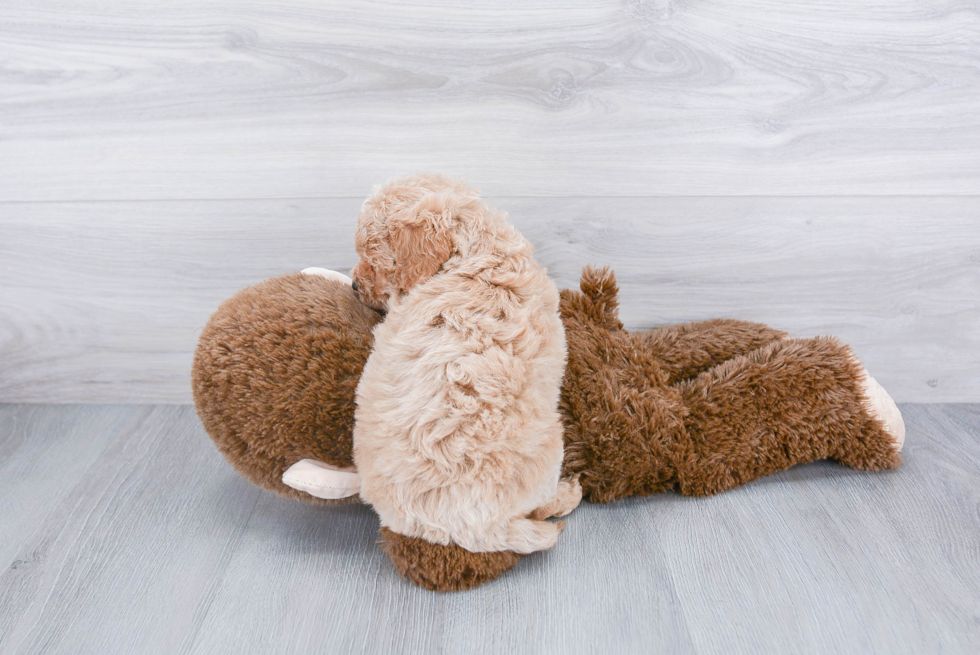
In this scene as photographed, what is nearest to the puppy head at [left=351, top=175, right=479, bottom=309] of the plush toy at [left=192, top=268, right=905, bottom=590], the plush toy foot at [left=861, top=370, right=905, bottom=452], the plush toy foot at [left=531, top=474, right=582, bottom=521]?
the plush toy at [left=192, top=268, right=905, bottom=590]

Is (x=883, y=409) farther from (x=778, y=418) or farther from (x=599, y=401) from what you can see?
(x=599, y=401)

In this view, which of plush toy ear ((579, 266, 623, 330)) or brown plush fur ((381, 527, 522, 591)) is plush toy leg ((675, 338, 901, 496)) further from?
brown plush fur ((381, 527, 522, 591))

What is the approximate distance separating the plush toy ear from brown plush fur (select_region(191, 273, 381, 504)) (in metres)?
0.32

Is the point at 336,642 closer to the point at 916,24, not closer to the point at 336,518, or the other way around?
the point at 336,518

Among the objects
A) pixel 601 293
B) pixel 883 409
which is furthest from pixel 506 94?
pixel 883 409

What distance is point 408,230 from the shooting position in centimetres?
74

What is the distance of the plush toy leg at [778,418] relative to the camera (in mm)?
927

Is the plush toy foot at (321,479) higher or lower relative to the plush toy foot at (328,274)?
lower

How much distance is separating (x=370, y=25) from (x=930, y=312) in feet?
3.40

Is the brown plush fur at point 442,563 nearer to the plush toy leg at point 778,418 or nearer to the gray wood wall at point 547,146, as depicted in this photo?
the plush toy leg at point 778,418

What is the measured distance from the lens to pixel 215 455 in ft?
3.55

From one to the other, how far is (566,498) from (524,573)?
12 cm

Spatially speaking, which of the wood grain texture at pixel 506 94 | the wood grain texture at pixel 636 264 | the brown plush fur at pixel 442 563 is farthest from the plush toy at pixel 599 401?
the wood grain texture at pixel 506 94

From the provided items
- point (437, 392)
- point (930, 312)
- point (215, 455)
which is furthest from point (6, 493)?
point (930, 312)
